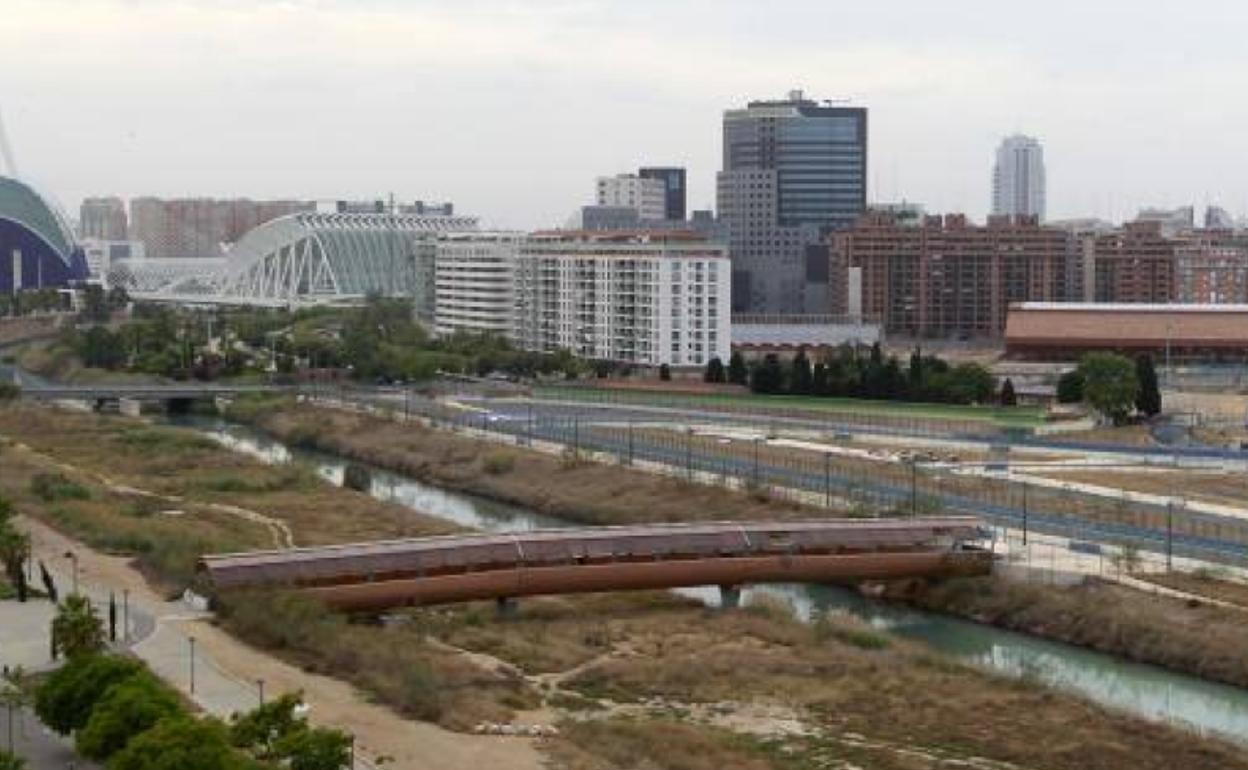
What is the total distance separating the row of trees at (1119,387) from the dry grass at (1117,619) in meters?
13.7

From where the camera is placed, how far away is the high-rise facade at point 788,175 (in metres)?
65.6

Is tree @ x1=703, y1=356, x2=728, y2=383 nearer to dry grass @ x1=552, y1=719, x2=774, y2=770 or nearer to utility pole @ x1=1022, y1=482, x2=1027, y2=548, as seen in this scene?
utility pole @ x1=1022, y1=482, x2=1027, y2=548

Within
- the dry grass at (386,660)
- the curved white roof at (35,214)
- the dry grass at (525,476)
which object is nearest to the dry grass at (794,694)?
the dry grass at (386,660)

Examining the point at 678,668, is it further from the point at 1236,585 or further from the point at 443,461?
the point at 443,461

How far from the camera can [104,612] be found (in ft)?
46.4

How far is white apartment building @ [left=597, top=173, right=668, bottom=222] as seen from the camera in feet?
264

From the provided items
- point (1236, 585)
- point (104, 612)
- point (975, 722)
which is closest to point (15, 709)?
point (104, 612)

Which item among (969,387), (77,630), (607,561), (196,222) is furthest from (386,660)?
(196,222)

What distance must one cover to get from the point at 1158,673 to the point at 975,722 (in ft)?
8.33

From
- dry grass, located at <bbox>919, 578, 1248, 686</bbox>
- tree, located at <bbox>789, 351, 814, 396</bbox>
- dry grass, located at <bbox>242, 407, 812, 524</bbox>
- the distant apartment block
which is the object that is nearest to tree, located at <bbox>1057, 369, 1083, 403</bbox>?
tree, located at <bbox>789, 351, 814, 396</bbox>

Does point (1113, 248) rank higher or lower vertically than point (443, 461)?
higher

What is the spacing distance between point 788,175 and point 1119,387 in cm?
3960

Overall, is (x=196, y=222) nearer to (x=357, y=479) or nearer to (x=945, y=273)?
(x=945, y=273)

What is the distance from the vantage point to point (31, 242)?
6875 centimetres
